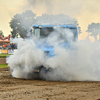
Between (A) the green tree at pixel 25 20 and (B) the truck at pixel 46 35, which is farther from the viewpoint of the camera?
(A) the green tree at pixel 25 20

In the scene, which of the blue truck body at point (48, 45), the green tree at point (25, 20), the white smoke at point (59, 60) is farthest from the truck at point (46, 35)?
the green tree at point (25, 20)

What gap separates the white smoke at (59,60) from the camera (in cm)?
868

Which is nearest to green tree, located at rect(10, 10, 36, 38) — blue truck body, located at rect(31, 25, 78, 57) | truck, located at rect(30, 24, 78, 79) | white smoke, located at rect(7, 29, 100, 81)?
truck, located at rect(30, 24, 78, 79)

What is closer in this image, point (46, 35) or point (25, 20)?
point (46, 35)

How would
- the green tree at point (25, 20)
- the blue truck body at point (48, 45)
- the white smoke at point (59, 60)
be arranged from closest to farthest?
the white smoke at point (59, 60)
the blue truck body at point (48, 45)
the green tree at point (25, 20)

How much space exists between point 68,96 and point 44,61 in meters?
3.59

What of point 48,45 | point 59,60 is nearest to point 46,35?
point 48,45

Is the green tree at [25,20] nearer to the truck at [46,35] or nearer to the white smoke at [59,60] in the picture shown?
the truck at [46,35]

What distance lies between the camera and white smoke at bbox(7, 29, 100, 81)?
8.68 meters

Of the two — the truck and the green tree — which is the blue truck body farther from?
the green tree

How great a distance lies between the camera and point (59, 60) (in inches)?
343

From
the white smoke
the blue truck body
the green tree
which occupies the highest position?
the green tree

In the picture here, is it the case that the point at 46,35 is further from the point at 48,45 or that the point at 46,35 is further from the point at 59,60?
the point at 59,60

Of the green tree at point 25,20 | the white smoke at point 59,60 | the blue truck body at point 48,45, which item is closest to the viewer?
the white smoke at point 59,60
